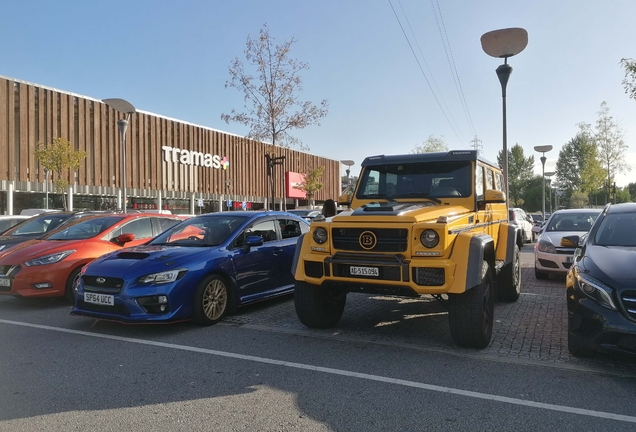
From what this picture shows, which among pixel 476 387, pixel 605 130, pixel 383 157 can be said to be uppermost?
pixel 605 130

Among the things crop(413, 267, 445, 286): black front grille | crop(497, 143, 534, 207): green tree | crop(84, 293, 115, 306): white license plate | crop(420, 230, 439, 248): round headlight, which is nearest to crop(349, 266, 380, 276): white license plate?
crop(413, 267, 445, 286): black front grille

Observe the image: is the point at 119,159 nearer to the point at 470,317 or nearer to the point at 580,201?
the point at 470,317

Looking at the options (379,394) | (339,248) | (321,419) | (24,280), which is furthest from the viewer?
(24,280)

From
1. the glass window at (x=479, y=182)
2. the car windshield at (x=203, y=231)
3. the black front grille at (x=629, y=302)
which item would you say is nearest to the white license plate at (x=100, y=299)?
the car windshield at (x=203, y=231)

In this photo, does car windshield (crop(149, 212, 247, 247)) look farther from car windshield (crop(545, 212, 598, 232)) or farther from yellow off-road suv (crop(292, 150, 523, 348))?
car windshield (crop(545, 212, 598, 232))

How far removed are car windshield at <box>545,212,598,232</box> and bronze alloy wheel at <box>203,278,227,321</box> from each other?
8.07 m

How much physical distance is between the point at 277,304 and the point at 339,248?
299 centimetres

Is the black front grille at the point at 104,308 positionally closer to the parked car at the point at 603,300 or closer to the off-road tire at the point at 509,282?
the parked car at the point at 603,300

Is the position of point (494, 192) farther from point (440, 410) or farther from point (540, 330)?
point (440, 410)

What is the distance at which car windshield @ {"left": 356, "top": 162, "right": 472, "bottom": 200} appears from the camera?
623 centimetres

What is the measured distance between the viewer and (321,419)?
352cm

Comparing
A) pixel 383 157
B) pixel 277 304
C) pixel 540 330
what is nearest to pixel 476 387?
pixel 540 330

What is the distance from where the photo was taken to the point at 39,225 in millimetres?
11242

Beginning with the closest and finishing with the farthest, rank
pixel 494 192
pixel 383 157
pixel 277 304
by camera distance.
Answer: pixel 494 192 < pixel 383 157 < pixel 277 304
